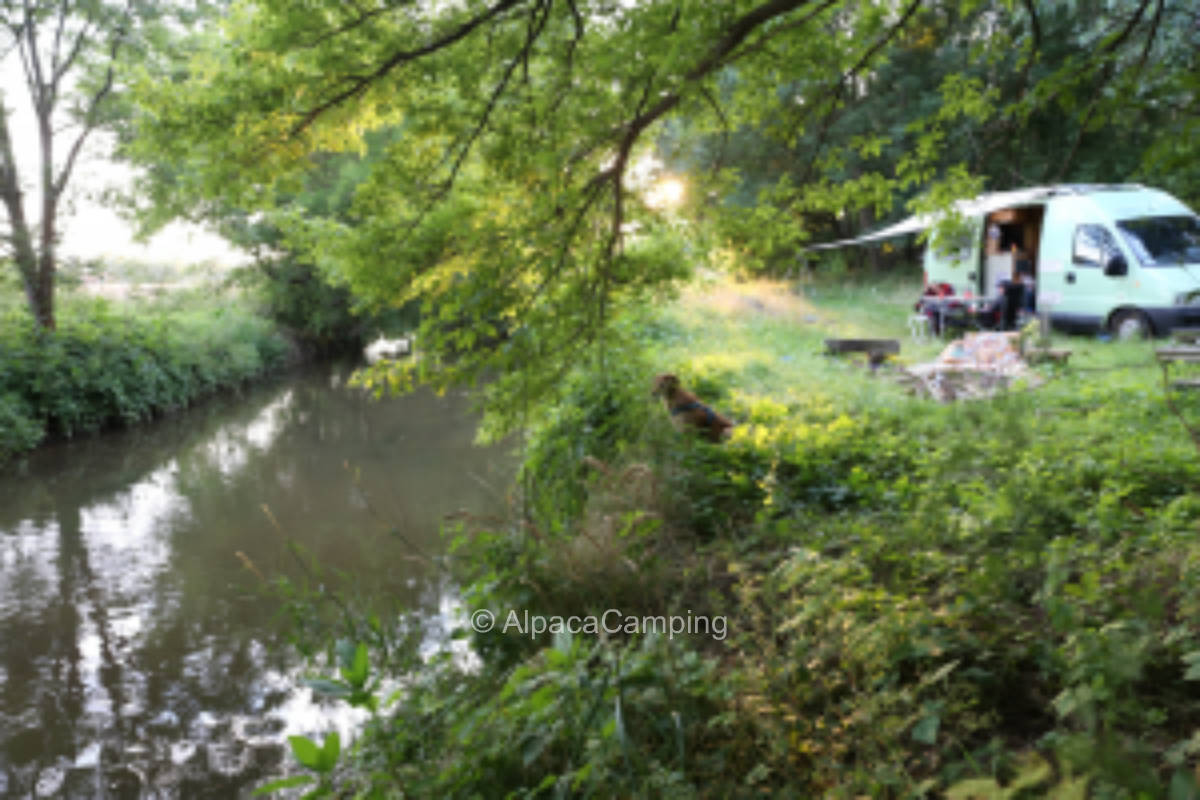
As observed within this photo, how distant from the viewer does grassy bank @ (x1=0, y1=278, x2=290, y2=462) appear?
1233 centimetres

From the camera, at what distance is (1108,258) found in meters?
13.2

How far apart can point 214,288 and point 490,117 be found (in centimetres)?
2220

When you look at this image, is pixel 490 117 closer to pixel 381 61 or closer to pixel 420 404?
pixel 381 61

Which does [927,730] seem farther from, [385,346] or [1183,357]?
[385,346]

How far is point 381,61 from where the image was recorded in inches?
185

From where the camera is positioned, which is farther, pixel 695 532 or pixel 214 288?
pixel 214 288

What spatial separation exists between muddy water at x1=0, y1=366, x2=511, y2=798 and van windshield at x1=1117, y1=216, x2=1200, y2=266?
11.1 m

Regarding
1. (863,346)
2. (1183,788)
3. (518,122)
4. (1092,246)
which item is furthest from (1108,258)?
(1183,788)

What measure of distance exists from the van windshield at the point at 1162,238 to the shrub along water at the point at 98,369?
17.7m

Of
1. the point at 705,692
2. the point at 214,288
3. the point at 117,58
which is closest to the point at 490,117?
the point at 705,692

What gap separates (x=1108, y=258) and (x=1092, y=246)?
52 cm

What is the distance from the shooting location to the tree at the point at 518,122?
4.40 metres

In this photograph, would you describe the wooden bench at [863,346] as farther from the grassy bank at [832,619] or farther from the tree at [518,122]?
the tree at [518,122]

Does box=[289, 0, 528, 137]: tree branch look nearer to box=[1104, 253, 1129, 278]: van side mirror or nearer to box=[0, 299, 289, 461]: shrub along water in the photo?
box=[0, 299, 289, 461]: shrub along water
